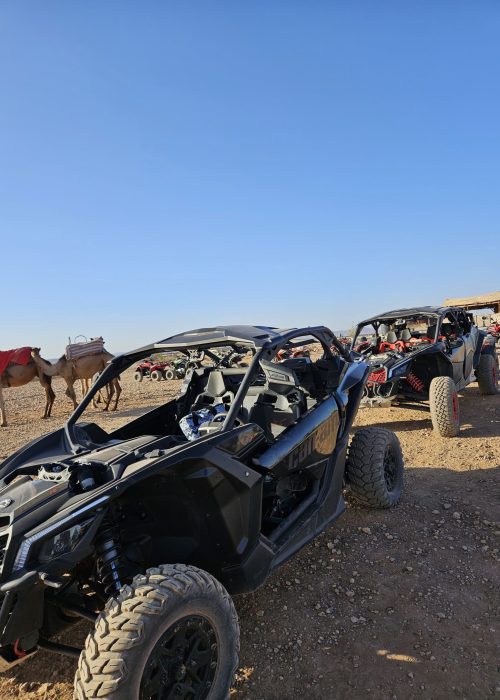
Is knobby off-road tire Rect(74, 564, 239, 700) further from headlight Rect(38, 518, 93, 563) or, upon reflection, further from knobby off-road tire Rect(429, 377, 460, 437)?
knobby off-road tire Rect(429, 377, 460, 437)

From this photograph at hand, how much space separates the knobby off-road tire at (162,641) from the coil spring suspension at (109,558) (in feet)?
0.76

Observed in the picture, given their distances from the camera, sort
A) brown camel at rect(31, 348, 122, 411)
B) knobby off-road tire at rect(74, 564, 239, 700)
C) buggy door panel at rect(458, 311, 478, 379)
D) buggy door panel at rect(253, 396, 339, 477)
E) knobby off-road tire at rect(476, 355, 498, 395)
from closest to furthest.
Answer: knobby off-road tire at rect(74, 564, 239, 700) < buggy door panel at rect(253, 396, 339, 477) < buggy door panel at rect(458, 311, 478, 379) < knobby off-road tire at rect(476, 355, 498, 395) < brown camel at rect(31, 348, 122, 411)

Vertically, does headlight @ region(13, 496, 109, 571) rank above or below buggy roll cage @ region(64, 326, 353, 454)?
below

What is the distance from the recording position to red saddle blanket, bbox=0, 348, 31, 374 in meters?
12.2

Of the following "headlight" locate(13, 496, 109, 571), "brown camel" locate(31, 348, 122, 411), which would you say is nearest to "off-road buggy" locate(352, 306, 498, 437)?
"headlight" locate(13, 496, 109, 571)

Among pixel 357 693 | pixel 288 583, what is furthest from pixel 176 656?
pixel 288 583

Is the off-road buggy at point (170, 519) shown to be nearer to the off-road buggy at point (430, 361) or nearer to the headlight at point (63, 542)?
the headlight at point (63, 542)

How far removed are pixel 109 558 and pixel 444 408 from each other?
5337mm

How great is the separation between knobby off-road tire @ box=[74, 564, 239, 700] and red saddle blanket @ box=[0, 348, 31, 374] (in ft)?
38.4

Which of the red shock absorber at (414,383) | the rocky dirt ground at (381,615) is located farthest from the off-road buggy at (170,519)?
the red shock absorber at (414,383)

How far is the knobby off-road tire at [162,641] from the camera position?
1.84 metres

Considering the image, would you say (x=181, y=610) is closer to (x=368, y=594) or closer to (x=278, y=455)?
(x=278, y=455)

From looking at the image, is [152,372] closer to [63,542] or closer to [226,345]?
[226,345]

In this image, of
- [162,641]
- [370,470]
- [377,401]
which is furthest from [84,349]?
[162,641]
